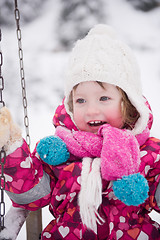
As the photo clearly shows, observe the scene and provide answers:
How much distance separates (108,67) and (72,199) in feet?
1.39

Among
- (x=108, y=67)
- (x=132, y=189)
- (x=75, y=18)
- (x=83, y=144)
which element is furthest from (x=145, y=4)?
(x=132, y=189)

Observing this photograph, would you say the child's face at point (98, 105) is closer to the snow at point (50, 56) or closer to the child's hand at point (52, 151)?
the child's hand at point (52, 151)

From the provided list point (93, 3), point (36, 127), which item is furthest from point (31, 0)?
point (36, 127)

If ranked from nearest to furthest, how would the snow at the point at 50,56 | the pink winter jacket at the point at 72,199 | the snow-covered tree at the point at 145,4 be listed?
the pink winter jacket at the point at 72,199
the snow at the point at 50,56
the snow-covered tree at the point at 145,4

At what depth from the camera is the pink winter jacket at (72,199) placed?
32.4 inches

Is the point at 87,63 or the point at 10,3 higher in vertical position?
the point at 10,3

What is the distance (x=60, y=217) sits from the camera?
0.89 meters

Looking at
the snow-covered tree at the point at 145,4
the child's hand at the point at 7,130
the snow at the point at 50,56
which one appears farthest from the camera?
the snow-covered tree at the point at 145,4

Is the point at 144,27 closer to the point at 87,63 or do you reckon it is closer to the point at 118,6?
the point at 118,6

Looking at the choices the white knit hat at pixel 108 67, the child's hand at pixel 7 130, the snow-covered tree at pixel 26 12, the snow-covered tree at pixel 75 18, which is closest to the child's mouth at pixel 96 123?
the white knit hat at pixel 108 67

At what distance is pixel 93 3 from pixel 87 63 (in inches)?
92.8

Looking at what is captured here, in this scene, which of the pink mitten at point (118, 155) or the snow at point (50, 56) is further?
the snow at point (50, 56)

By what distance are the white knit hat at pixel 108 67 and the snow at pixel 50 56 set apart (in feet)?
4.74

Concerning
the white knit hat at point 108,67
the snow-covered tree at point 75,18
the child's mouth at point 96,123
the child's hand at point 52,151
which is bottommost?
the child's hand at point 52,151
